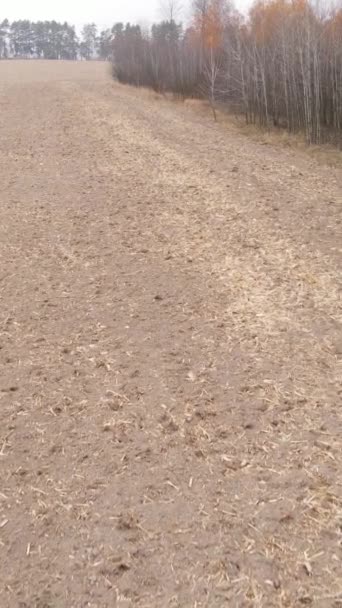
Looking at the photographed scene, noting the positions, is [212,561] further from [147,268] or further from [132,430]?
[147,268]

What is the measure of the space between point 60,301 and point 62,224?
2617 mm

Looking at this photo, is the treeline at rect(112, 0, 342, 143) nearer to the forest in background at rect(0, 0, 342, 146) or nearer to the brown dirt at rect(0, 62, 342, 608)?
the forest in background at rect(0, 0, 342, 146)

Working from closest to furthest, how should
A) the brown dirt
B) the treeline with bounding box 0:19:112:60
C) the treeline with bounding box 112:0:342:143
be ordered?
the brown dirt
the treeline with bounding box 112:0:342:143
the treeline with bounding box 0:19:112:60

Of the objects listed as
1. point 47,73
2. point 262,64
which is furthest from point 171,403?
point 47,73

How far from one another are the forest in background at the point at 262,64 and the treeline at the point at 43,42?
80052mm

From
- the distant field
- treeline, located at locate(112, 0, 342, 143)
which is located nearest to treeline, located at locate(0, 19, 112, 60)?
the distant field

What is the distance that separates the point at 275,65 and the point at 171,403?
21.0 metres

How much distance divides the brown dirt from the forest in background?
11.8 m

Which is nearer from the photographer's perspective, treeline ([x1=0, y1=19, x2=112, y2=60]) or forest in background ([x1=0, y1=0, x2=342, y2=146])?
forest in background ([x1=0, y1=0, x2=342, y2=146])

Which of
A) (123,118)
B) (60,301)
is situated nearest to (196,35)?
(123,118)

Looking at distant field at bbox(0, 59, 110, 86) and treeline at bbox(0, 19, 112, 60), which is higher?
treeline at bbox(0, 19, 112, 60)

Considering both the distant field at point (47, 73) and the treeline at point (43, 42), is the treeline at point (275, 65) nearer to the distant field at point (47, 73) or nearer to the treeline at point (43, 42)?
the distant field at point (47, 73)

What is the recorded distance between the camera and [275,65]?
21.1 m

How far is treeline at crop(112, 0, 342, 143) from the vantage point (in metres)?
17.6
